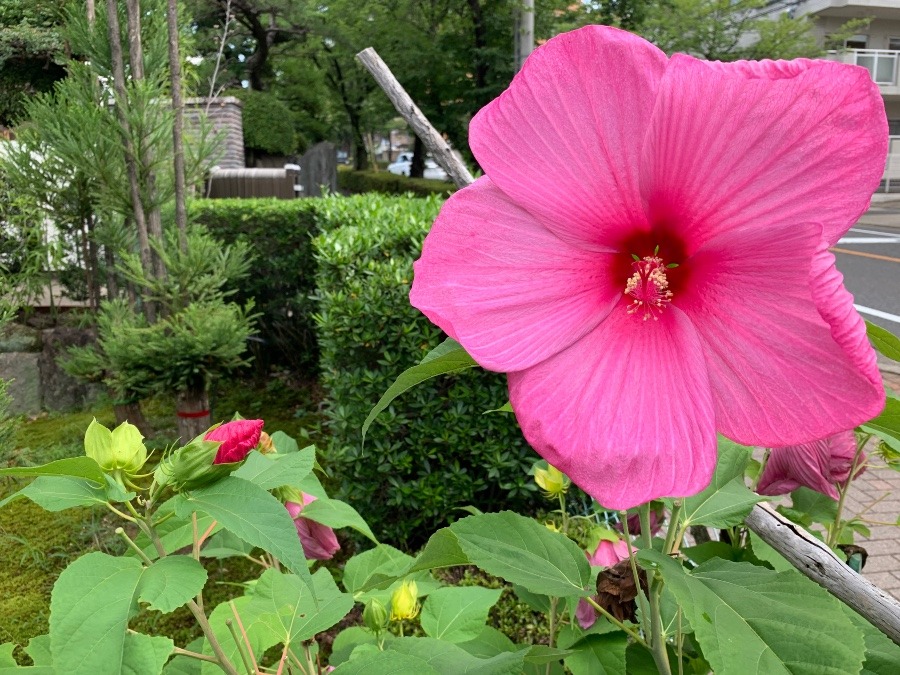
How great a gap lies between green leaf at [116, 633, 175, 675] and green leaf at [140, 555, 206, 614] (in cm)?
3

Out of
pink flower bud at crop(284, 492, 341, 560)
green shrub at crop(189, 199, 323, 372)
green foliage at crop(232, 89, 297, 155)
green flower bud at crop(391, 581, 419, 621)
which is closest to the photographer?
green flower bud at crop(391, 581, 419, 621)

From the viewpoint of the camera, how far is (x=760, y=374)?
17.2 inches

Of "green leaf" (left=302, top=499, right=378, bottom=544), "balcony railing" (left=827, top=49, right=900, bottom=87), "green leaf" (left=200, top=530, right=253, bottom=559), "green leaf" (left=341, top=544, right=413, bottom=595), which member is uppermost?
"balcony railing" (left=827, top=49, right=900, bottom=87)

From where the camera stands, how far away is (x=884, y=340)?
20.4 inches

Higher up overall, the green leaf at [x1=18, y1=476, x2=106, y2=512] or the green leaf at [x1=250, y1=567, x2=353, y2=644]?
the green leaf at [x1=18, y1=476, x2=106, y2=512]

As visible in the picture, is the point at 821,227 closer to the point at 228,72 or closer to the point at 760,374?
the point at 760,374

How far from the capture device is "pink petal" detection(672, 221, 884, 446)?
0.39 m

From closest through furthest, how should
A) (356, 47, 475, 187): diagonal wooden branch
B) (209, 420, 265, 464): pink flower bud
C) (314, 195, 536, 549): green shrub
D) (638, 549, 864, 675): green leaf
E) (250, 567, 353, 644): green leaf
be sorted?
(638, 549, 864, 675): green leaf → (209, 420, 265, 464): pink flower bud → (250, 567, 353, 644): green leaf → (356, 47, 475, 187): diagonal wooden branch → (314, 195, 536, 549): green shrub

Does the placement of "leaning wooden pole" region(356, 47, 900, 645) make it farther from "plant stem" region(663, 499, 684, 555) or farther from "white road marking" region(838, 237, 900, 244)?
"white road marking" region(838, 237, 900, 244)

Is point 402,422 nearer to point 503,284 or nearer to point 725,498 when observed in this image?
point 725,498

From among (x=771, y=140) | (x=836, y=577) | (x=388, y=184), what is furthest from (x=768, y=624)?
(x=388, y=184)

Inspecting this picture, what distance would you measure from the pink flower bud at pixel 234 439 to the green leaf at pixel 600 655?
519 millimetres

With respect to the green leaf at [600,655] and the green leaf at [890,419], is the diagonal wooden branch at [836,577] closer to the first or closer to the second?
the green leaf at [890,419]

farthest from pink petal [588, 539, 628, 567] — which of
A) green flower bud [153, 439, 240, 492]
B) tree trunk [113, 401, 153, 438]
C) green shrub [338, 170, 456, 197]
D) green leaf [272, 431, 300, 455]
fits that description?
green shrub [338, 170, 456, 197]
